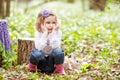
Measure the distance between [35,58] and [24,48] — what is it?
769 mm

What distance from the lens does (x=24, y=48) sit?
716cm

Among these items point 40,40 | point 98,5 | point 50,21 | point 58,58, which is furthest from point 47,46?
point 98,5

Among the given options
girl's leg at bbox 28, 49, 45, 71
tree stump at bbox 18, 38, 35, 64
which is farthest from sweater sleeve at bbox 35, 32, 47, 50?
tree stump at bbox 18, 38, 35, 64

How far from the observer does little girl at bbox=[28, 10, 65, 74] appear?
254 inches

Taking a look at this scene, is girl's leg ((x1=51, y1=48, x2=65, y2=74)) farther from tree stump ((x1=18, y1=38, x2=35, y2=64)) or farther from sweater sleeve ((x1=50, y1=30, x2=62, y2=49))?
tree stump ((x1=18, y1=38, x2=35, y2=64))

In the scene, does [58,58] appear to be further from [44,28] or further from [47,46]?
[44,28]

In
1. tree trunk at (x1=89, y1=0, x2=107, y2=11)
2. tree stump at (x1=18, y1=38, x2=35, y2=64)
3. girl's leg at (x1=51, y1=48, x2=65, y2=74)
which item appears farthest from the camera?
tree trunk at (x1=89, y1=0, x2=107, y2=11)

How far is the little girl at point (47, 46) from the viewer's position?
645cm

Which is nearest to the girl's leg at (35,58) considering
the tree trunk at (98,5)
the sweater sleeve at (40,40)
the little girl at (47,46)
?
the little girl at (47,46)

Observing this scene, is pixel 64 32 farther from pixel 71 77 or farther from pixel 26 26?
pixel 71 77

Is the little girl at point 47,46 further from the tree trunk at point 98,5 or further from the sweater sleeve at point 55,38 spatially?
the tree trunk at point 98,5

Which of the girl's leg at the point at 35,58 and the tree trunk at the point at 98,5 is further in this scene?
the tree trunk at the point at 98,5

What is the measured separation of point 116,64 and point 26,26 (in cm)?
441

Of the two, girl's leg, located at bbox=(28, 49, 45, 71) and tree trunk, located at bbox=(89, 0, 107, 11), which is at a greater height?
tree trunk, located at bbox=(89, 0, 107, 11)
